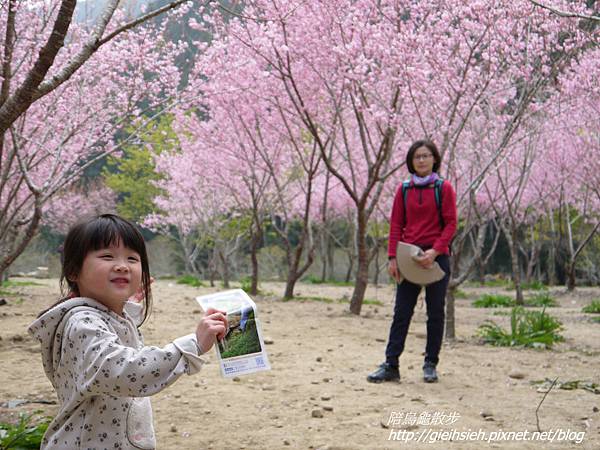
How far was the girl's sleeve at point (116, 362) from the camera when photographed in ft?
5.22

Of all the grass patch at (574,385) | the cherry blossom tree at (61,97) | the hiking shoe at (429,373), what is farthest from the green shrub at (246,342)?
the cherry blossom tree at (61,97)

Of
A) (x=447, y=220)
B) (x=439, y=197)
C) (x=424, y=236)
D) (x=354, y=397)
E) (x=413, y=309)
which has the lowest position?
(x=354, y=397)

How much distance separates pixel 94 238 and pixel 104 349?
348mm

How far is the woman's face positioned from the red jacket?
121 millimetres

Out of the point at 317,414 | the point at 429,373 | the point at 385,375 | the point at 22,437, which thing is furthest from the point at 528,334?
the point at 22,437

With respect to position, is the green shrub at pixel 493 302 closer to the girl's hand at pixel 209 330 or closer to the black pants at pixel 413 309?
the black pants at pixel 413 309

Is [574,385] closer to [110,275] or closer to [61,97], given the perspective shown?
[110,275]

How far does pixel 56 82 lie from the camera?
8.63ft

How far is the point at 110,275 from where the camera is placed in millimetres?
1775

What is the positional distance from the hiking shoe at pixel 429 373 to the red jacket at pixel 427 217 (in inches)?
33.5

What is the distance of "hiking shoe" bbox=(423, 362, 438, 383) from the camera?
4.45 m

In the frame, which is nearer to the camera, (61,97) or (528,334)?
(528,334)

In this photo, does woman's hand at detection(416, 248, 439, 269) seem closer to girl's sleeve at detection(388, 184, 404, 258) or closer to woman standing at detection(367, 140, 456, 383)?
woman standing at detection(367, 140, 456, 383)

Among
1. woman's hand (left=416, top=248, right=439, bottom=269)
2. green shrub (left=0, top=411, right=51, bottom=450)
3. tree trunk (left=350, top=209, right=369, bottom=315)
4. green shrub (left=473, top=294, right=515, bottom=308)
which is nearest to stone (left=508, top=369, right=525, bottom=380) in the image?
woman's hand (left=416, top=248, right=439, bottom=269)
